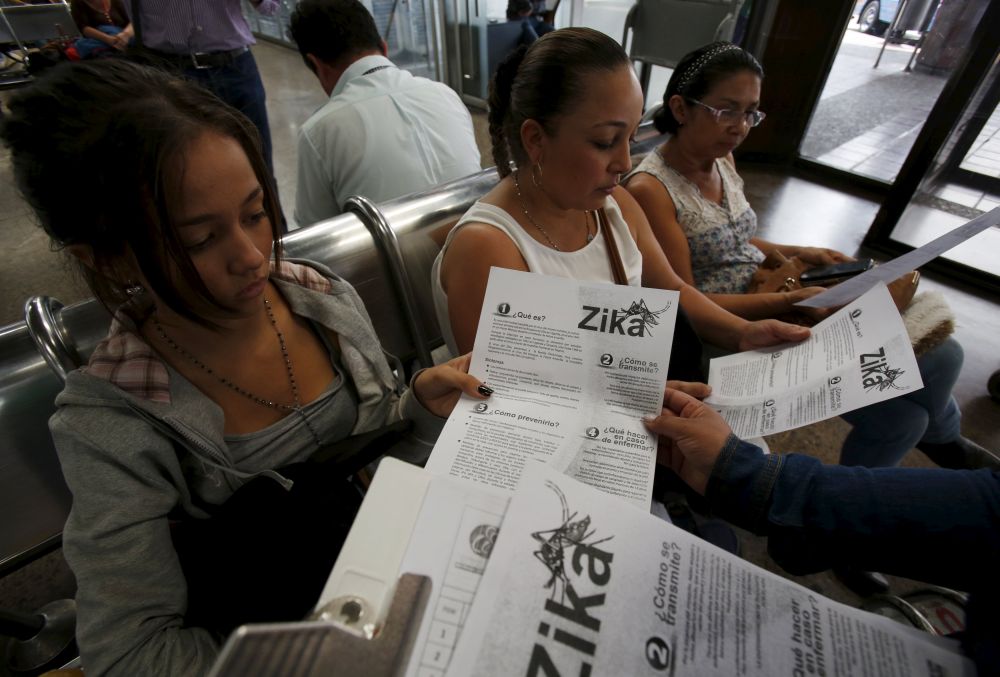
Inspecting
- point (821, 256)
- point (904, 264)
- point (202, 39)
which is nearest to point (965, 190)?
point (821, 256)

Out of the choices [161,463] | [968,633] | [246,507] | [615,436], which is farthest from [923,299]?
[161,463]

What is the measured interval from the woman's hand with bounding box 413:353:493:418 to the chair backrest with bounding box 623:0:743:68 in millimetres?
3393

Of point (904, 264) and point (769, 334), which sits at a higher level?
point (904, 264)

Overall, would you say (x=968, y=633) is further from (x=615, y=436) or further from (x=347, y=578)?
(x=347, y=578)

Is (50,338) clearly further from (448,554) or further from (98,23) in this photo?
(98,23)

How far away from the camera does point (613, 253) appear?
1.25 m

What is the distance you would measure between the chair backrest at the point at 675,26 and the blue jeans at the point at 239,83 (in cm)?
270

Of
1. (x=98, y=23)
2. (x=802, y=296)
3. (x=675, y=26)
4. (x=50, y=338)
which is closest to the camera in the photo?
(x=50, y=338)

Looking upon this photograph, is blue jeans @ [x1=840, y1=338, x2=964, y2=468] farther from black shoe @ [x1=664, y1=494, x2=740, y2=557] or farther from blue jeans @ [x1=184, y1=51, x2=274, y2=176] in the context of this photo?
blue jeans @ [x1=184, y1=51, x2=274, y2=176]

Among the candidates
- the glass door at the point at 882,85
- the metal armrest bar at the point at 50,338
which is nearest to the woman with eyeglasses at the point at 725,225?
the metal armrest bar at the point at 50,338

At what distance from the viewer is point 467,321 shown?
1.08 meters

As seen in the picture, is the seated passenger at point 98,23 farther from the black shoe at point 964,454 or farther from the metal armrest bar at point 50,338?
the black shoe at point 964,454

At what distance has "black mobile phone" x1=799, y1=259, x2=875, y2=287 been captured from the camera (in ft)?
4.67

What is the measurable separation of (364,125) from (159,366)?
113 centimetres
